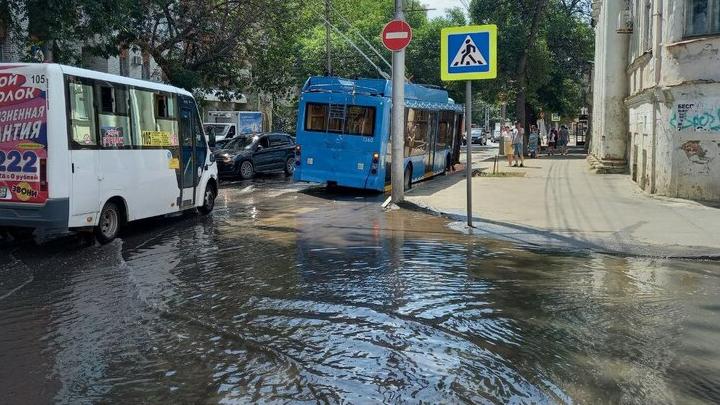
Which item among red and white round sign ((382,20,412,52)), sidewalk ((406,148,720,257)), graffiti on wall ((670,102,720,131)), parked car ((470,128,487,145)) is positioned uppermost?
red and white round sign ((382,20,412,52))

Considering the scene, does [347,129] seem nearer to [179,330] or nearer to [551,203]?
[551,203]

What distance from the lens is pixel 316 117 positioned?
16.5 meters

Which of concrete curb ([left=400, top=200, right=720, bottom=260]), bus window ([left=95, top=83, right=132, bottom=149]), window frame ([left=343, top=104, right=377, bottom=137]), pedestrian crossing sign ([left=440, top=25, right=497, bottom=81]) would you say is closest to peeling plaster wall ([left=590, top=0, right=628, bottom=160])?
window frame ([left=343, top=104, right=377, bottom=137])

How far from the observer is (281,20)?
72.1ft

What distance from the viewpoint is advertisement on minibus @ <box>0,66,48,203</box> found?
28.1ft

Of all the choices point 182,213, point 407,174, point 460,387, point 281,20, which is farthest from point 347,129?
point 460,387

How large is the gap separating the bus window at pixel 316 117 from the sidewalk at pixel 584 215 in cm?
280

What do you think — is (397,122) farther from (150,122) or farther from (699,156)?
(699,156)

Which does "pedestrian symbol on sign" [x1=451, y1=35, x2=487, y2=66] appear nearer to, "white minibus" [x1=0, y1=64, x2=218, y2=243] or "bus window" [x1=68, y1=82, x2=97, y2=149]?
"white minibus" [x1=0, y1=64, x2=218, y2=243]

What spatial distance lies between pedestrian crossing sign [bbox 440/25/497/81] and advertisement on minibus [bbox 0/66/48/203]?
598 cm

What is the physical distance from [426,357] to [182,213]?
9.41 m

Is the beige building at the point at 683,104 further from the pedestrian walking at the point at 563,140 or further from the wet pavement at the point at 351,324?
the pedestrian walking at the point at 563,140

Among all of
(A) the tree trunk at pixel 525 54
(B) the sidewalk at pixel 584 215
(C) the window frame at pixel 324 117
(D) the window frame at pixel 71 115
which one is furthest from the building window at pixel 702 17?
(A) the tree trunk at pixel 525 54

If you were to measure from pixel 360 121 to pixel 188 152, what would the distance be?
16.6 feet
